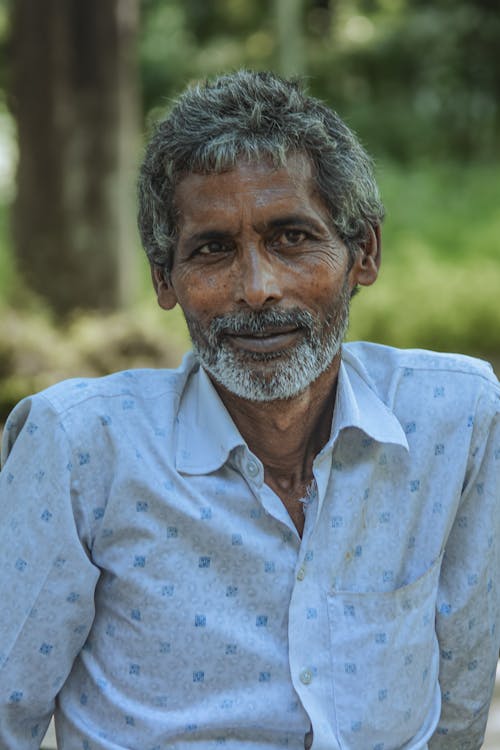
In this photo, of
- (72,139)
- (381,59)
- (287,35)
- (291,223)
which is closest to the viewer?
(291,223)

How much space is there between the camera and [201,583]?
1937 mm

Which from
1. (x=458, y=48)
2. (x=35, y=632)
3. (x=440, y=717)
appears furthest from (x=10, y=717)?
(x=458, y=48)

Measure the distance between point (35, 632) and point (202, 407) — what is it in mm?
544

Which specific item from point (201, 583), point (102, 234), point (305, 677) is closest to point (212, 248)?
point (201, 583)

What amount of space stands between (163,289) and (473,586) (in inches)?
34.9

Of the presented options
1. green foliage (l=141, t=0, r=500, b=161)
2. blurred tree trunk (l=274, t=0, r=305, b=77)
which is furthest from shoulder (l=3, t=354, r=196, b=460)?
blurred tree trunk (l=274, t=0, r=305, b=77)

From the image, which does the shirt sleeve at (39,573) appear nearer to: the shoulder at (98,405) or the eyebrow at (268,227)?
the shoulder at (98,405)

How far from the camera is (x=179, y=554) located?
1.94 metres

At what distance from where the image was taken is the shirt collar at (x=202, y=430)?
200 centimetres

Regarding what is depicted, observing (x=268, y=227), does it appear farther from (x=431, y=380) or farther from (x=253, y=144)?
(x=431, y=380)

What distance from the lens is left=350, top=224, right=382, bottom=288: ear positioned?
2176 mm

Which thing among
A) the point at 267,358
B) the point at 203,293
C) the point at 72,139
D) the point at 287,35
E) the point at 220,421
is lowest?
the point at 287,35

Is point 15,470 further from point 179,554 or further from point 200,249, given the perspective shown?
point 200,249

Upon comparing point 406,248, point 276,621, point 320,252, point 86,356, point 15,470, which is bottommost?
point 406,248
